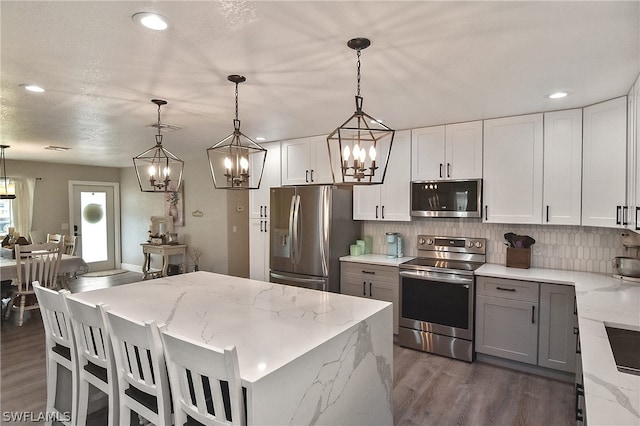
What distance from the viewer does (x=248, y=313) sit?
7.16 ft

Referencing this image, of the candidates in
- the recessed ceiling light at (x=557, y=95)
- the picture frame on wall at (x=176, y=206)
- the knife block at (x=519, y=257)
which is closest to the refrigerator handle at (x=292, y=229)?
the knife block at (x=519, y=257)

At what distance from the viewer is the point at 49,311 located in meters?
2.31

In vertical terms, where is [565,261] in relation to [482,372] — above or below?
above

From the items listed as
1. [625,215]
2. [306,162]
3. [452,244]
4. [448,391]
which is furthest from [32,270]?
[625,215]

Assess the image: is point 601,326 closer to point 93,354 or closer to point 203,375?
point 203,375

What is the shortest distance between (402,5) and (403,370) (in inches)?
117

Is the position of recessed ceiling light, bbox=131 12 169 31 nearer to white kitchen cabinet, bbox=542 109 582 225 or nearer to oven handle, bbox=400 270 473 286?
oven handle, bbox=400 270 473 286

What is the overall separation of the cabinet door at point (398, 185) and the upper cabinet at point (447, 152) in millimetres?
82

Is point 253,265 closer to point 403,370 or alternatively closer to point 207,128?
point 207,128

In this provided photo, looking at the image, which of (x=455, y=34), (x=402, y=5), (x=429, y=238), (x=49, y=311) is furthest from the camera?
(x=429, y=238)

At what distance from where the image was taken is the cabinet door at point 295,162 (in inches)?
186

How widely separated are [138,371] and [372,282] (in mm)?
2739

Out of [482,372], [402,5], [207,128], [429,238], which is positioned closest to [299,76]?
[402,5]

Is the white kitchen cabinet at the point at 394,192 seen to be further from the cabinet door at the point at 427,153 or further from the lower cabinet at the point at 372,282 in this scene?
the lower cabinet at the point at 372,282
